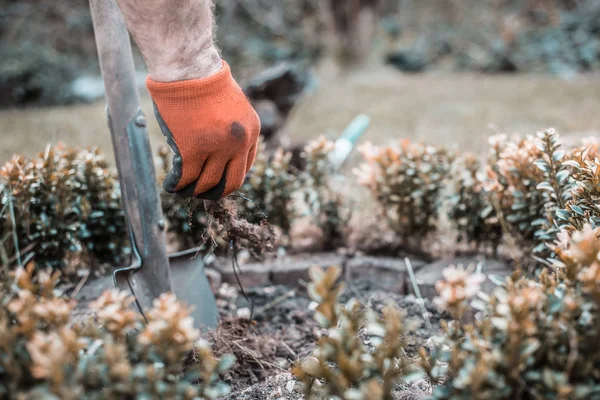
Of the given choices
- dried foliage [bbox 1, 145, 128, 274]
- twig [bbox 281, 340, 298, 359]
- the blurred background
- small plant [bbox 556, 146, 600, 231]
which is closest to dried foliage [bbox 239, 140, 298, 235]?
dried foliage [bbox 1, 145, 128, 274]

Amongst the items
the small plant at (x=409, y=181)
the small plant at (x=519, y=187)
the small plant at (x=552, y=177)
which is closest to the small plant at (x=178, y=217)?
the small plant at (x=409, y=181)

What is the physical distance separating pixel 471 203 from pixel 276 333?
1.08m

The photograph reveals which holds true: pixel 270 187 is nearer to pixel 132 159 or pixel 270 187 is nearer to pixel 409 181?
pixel 409 181

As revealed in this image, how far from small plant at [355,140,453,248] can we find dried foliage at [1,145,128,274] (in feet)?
4.05

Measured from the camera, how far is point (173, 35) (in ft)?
5.32

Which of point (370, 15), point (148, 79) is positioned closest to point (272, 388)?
point (148, 79)

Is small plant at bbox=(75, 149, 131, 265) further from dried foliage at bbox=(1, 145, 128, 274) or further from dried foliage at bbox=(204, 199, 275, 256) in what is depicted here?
dried foliage at bbox=(204, 199, 275, 256)

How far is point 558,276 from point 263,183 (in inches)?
63.1

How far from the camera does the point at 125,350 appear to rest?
119cm

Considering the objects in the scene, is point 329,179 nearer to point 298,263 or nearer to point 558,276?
point 298,263

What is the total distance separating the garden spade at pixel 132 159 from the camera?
2000 millimetres

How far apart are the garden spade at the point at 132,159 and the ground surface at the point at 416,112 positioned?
9.69 feet

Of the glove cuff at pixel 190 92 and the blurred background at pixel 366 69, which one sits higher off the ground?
the glove cuff at pixel 190 92

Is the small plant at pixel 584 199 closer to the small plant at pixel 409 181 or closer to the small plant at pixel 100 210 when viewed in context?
the small plant at pixel 409 181
